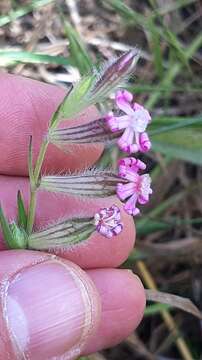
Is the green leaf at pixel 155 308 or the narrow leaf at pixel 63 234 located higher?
the narrow leaf at pixel 63 234

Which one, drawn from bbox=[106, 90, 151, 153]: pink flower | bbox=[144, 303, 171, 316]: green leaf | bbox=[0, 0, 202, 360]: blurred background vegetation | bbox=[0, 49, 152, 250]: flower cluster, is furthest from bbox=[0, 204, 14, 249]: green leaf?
bbox=[144, 303, 171, 316]: green leaf

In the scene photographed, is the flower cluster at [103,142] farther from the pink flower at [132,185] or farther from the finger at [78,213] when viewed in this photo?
the finger at [78,213]

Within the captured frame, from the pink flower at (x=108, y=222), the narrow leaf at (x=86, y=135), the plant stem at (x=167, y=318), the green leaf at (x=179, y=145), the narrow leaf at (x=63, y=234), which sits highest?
the narrow leaf at (x=86, y=135)

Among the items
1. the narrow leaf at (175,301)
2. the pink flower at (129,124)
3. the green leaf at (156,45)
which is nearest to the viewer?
the pink flower at (129,124)

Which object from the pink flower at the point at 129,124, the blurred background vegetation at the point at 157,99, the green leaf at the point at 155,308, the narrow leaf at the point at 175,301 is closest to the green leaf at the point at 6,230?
the pink flower at the point at 129,124

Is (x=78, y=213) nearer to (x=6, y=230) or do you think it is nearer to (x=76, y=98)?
(x=6, y=230)

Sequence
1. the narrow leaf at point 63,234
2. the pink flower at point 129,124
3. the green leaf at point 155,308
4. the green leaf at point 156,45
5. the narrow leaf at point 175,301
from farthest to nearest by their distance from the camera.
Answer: the green leaf at point 155,308 → the green leaf at point 156,45 → the narrow leaf at point 175,301 → the narrow leaf at point 63,234 → the pink flower at point 129,124

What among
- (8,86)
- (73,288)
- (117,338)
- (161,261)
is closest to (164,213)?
(161,261)
